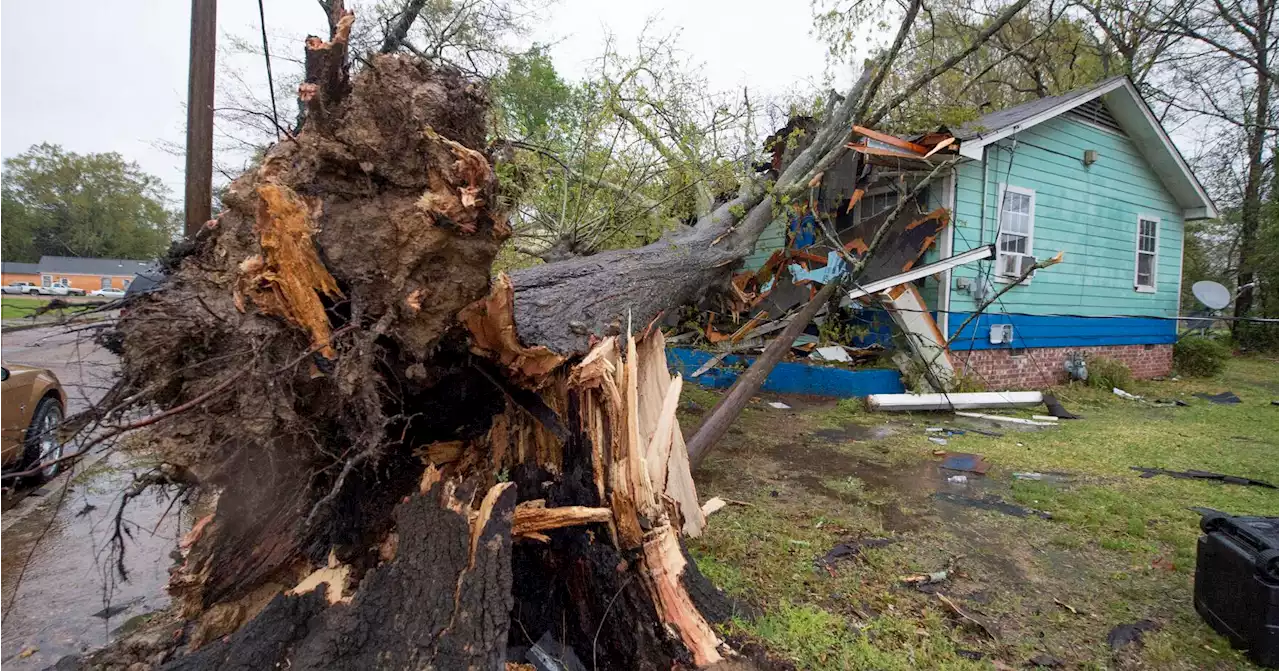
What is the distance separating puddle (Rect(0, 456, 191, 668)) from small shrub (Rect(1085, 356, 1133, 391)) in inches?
495

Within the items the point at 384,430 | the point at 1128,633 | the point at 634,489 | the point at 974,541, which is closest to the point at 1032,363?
the point at 974,541

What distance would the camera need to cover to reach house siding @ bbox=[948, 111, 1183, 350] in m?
9.73

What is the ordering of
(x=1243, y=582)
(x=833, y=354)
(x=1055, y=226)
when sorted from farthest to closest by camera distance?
(x=1055, y=226) < (x=833, y=354) < (x=1243, y=582)

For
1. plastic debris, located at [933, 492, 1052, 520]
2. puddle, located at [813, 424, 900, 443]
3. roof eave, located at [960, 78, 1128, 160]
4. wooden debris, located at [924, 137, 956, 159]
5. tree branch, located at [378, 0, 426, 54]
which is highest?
tree branch, located at [378, 0, 426, 54]

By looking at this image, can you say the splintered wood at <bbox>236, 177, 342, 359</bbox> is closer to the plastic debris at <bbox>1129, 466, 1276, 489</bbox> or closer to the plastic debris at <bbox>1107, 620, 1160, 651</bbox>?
the plastic debris at <bbox>1107, 620, 1160, 651</bbox>

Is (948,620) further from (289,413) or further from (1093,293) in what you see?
(1093,293)

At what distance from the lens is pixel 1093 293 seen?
37.5 ft

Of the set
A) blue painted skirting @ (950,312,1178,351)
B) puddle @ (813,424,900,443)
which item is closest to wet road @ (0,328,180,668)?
puddle @ (813,424,900,443)

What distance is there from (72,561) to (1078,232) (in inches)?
539

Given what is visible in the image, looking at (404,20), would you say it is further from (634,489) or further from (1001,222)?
(634,489)

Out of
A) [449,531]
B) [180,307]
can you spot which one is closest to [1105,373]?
[449,531]

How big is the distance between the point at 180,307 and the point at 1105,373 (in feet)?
42.2

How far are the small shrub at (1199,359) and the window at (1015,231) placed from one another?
19.8 ft

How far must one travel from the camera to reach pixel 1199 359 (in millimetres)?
13047
